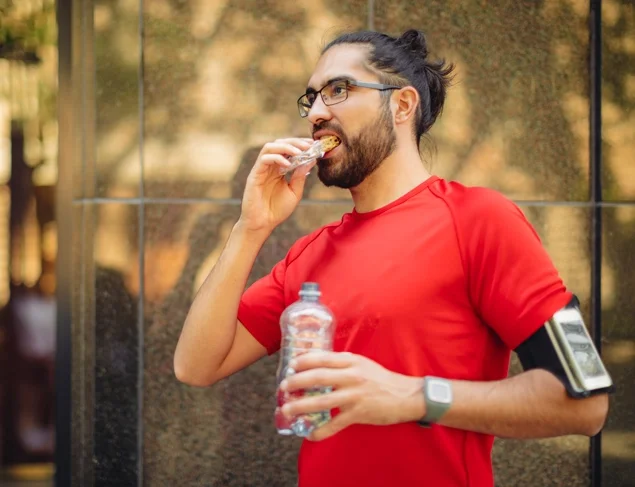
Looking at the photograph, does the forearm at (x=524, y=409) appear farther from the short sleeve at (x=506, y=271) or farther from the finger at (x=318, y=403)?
the finger at (x=318, y=403)

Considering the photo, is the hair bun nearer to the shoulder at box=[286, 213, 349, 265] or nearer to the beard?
the beard

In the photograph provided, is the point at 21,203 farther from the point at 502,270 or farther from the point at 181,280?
the point at 502,270

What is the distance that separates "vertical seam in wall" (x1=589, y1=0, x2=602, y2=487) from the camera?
4141mm

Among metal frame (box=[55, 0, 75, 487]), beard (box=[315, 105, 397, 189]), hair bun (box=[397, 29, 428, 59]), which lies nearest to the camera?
beard (box=[315, 105, 397, 189])

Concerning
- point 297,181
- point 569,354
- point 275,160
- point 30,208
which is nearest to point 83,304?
point 30,208

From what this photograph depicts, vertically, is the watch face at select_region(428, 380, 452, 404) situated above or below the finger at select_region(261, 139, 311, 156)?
below

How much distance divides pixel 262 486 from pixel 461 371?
229 cm

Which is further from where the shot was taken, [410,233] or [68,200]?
[68,200]

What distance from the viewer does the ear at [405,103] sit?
2.48m

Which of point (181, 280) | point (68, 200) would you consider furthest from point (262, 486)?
point (68, 200)

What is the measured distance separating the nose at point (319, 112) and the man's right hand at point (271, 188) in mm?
77

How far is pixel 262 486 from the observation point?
3934 mm

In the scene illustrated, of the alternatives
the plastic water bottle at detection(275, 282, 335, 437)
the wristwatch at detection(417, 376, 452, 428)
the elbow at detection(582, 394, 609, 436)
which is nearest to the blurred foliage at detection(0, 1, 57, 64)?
the plastic water bottle at detection(275, 282, 335, 437)

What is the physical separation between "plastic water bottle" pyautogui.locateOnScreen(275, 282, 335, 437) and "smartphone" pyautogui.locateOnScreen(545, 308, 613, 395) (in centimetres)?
62
